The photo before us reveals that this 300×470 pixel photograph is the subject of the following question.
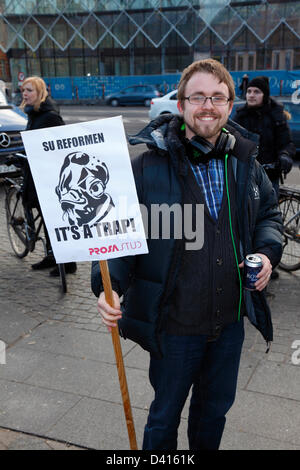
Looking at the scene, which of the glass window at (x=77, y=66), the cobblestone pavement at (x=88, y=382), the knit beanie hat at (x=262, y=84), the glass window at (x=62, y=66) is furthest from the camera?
the glass window at (x=62, y=66)

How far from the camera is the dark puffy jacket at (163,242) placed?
2.23 metres

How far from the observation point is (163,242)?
225 centimetres

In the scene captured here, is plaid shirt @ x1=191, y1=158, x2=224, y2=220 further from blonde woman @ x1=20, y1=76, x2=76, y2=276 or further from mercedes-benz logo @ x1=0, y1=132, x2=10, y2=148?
mercedes-benz logo @ x1=0, y1=132, x2=10, y2=148

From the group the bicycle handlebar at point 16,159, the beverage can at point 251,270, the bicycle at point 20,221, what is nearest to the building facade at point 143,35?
the bicycle at point 20,221

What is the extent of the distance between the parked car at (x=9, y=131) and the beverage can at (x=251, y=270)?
7.56 meters

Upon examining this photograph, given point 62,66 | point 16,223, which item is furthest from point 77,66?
point 16,223

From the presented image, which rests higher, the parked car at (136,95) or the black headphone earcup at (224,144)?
the black headphone earcup at (224,144)

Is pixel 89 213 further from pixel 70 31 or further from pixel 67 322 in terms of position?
pixel 70 31

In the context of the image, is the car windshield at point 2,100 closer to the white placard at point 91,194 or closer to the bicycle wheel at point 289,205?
the bicycle wheel at point 289,205

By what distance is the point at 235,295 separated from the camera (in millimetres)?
2400

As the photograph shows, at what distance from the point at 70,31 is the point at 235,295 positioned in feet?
142

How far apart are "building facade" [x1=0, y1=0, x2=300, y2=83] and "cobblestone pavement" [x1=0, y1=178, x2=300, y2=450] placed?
35590mm

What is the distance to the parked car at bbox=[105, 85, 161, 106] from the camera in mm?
30875

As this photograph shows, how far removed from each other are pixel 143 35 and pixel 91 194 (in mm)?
40885
